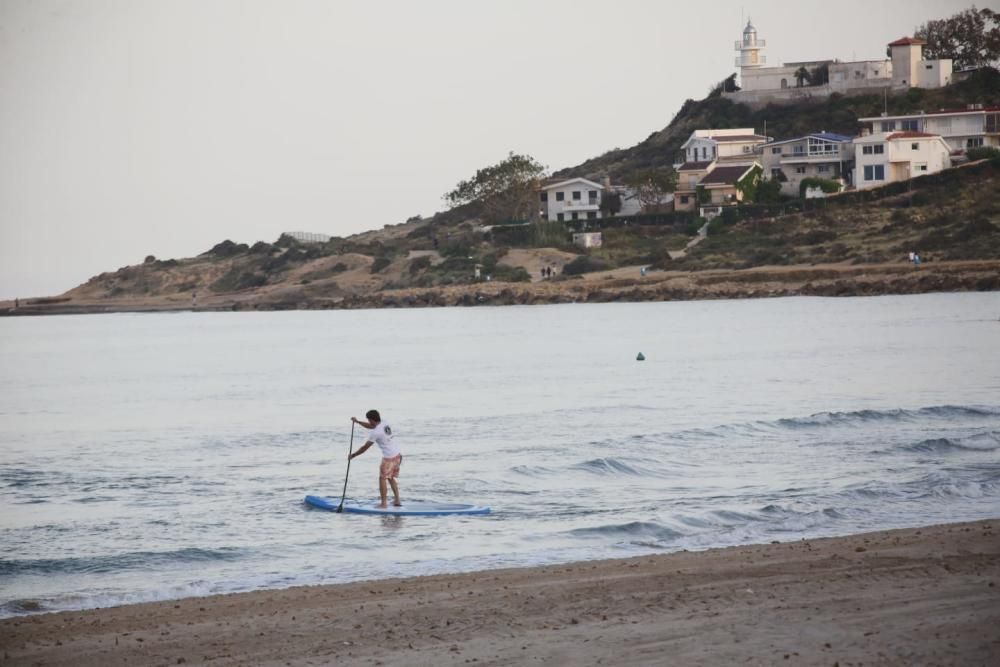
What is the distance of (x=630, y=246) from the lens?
9294cm

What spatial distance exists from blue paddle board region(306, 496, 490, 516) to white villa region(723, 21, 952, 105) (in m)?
101

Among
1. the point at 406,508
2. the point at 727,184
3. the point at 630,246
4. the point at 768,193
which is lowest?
the point at 406,508

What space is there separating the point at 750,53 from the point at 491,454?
102322 millimetres

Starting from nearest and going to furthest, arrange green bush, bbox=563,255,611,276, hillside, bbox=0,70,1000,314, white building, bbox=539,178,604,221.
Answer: hillside, bbox=0,70,1000,314 < green bush, bbox=563,255,611,276 < white building, bbox=539,178,604,221

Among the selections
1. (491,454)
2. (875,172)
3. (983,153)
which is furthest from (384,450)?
(983,153)

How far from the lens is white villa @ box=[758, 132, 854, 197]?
316 ft

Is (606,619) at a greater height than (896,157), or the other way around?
(896,157)

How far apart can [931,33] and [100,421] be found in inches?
4049

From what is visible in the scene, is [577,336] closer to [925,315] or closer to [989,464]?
[925,315]

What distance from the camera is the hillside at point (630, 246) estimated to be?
82.1 metres

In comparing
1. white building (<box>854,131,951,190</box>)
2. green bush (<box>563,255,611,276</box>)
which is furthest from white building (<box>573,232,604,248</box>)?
white building (<box>854,131,951,190</box>)

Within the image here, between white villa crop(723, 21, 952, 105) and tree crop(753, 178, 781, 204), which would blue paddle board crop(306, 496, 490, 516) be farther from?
white villa crop(723, 21, 952, 105)

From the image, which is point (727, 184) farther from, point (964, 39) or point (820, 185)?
point (964, 39)

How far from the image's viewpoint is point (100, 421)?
3497 centimetres
